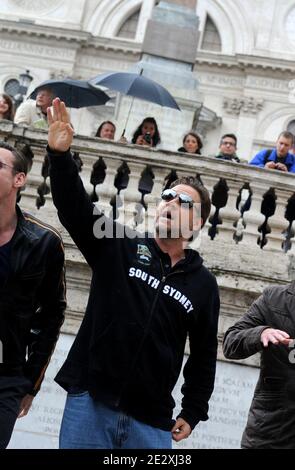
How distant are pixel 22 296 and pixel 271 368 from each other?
143 cm

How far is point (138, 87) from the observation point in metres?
10.2

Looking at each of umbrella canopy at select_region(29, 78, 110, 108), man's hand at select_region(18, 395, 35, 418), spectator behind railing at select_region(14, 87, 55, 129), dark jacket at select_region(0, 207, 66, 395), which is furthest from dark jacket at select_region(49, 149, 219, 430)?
umbrella canopy at select_region(29, 78, 110, 108)

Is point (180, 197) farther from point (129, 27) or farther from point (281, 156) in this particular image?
point (129, 27)

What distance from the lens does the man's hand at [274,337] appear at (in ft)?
13.8

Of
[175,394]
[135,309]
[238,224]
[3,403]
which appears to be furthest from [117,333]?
[238,224]

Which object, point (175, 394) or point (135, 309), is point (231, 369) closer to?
point (175, 394)

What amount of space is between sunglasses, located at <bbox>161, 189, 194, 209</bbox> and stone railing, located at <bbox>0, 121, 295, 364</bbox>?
2.89 metres

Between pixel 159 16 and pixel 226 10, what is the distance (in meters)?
26.7

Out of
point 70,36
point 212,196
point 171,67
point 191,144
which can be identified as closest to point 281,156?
point 191,144

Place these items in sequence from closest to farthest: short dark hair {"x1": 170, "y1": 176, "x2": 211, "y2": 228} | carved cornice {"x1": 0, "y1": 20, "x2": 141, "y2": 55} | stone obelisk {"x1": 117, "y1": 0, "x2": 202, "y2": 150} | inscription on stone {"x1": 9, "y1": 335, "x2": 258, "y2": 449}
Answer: short dark hair {"x1": 170, "y1": 176, "x2": 211, "y2": 228} → inscription on stone {"x1": 9, "y1": 335, "x2": 258, "y2": 449} → stone obelisk {"x1": 117, "y1": 0, "x2": 202, "y2": 150} → carved cornice {"x1": 0, "y1": 20, "x2": 141, "y2": 55}

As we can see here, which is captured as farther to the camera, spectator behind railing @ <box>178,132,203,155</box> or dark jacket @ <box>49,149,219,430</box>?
spectator behind railing @ <box>178,132,203,155</box>

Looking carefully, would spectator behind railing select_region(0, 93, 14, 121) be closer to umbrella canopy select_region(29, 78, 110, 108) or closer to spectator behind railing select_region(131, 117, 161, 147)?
umbrella canopy select_region(29, 78, 110, 108)

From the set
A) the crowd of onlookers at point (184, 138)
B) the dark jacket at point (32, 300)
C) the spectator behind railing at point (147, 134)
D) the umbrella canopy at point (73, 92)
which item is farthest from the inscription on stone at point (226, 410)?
the umbrella canopy at point (73, 92)

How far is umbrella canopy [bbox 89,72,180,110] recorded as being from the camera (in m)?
10.1
